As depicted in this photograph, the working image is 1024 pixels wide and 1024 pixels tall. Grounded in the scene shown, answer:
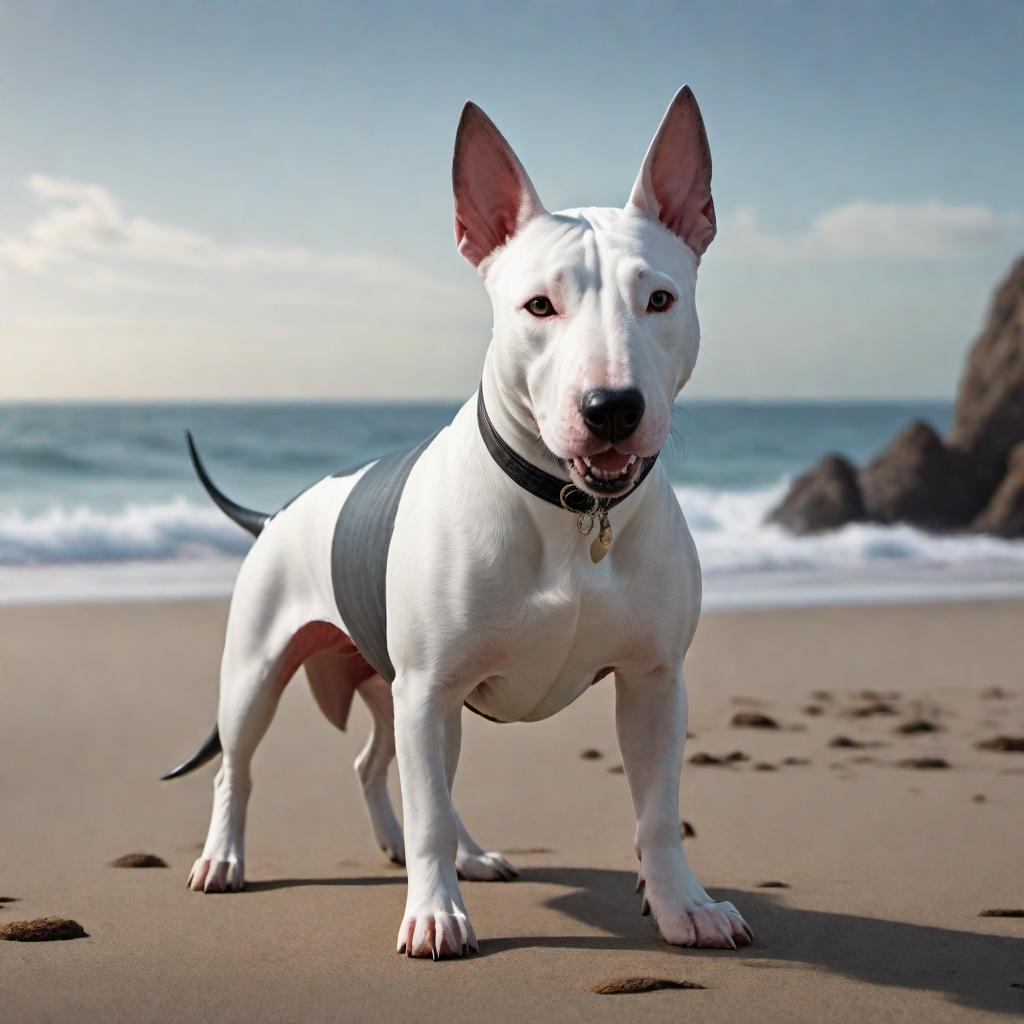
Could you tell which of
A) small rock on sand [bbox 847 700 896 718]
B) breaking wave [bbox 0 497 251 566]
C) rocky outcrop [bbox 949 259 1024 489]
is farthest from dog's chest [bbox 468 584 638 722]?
rocky outcrop [bbox 949 259 1024 489]

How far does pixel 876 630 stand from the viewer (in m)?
8.10

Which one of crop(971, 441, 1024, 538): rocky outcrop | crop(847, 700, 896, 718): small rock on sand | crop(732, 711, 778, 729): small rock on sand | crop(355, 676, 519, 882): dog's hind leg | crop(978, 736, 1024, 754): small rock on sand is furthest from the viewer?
crop(971, 441, 1024, 538): rocky outcrop

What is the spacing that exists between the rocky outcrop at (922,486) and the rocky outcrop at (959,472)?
12 mm

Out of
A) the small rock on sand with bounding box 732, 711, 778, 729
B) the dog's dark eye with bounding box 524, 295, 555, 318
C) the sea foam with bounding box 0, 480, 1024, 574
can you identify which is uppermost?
the dog's dark eye with bounding box 524, 295, 555, 318

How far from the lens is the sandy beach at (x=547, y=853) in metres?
2.81

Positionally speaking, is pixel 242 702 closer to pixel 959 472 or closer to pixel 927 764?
pixel 927 764

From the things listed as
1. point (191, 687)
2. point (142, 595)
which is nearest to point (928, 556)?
point (142, 595)

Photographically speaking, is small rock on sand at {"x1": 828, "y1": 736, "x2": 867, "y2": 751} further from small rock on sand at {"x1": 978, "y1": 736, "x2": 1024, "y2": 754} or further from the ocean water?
the ocean water

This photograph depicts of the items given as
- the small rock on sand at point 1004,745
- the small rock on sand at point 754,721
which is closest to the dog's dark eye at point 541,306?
the small rock on sand at point 1004,745

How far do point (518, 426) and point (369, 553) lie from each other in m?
0.56

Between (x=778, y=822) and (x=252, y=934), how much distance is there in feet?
5.76

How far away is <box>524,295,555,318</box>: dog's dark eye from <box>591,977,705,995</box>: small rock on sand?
4.29 ft

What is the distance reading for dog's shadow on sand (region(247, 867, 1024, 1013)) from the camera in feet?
9.52

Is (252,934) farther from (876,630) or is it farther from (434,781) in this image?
(876,630)
